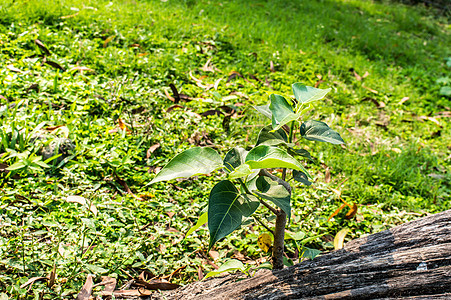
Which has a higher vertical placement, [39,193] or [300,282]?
[300,282]

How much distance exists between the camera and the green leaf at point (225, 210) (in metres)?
1.06

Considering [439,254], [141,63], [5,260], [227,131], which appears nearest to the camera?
[439,254]

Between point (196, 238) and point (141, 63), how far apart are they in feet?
6.84

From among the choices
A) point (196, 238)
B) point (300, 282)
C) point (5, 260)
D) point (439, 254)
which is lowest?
point (196, 238)

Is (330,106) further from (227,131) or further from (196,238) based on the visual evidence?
(196,238)

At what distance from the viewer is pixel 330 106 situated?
376cm

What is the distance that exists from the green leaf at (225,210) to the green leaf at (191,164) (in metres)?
0.07

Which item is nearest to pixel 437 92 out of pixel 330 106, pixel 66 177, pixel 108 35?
pixel 330 106

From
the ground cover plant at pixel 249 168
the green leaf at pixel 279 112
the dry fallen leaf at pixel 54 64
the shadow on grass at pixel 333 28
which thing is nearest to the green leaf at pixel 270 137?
the ground cover plant at pixel 249 168

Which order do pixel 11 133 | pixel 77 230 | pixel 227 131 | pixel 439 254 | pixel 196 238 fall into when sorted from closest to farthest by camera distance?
pixel 439 254 < pixel 77 230 < pixel 196 238 < pixel 11 133 < pixel 227 131

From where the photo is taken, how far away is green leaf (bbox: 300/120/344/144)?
138cm

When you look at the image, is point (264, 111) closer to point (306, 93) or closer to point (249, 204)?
point (306, 93)

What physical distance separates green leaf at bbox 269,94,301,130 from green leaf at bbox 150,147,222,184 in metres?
0.23

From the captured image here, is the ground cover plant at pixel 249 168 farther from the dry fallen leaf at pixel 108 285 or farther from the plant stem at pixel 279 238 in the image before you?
the dry fallen leaf at pixel 108 285
